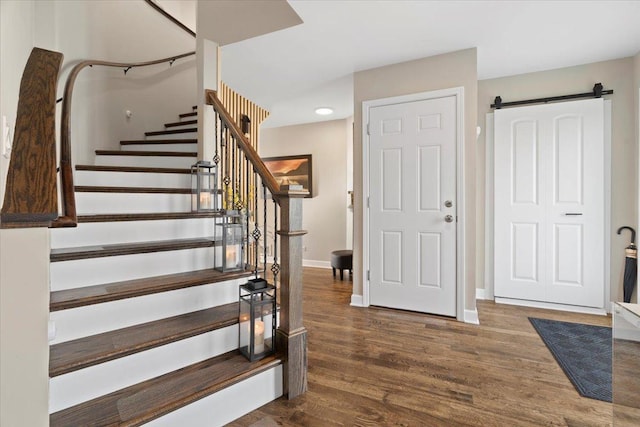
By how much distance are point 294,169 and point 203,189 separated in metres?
3.24

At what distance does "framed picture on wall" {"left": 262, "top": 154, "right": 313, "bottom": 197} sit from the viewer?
5672 millimetres

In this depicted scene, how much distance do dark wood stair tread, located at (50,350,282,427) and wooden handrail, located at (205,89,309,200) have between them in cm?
92

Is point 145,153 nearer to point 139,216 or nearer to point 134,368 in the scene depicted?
point 139,216

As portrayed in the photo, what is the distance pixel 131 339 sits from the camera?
155cm

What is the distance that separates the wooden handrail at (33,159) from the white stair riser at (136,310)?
0.89m

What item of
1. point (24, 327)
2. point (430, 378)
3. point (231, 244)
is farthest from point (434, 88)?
point (24, 327)

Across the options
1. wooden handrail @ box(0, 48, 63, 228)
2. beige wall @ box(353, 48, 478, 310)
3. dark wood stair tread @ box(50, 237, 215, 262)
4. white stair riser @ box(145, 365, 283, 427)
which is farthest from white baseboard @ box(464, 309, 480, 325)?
wooden handrail @ box(0, 48, 63, 228)

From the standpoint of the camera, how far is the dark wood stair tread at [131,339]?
1340mm

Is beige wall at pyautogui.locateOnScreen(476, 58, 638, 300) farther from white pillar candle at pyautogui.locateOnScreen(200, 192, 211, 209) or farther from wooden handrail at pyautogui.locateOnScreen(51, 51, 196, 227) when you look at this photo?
wooden handrail at pyautogui.locateOnScreen(51, 51, 196, 227)

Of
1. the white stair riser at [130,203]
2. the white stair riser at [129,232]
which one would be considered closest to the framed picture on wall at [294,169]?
the white stair riser at [130,203]

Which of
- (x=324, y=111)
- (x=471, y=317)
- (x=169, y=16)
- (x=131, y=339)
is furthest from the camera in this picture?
(x=324, y=111)

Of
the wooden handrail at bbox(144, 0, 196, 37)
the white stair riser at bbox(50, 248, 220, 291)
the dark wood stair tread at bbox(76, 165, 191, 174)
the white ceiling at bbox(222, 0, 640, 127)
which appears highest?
the wooden handrail at bbox(144, 0, 196, 37)

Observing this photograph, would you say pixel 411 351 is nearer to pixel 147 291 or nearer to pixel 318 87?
pixel 147 291

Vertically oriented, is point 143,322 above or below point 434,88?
below
